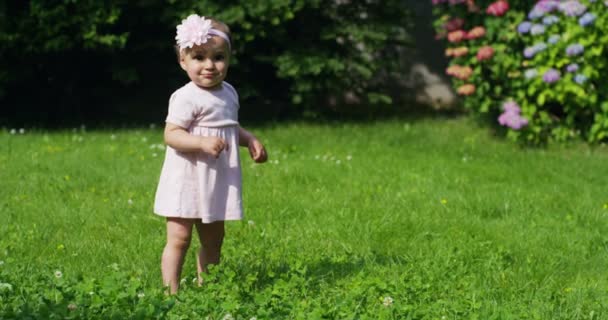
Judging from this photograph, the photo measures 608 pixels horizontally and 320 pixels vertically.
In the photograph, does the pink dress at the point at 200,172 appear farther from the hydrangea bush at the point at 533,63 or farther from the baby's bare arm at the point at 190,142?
the hydrangea bush at the point at 533,63

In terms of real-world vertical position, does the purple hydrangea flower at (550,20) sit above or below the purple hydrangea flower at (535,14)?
below

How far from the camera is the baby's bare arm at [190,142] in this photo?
4223 mm

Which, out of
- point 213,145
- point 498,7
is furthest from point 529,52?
point 213,145

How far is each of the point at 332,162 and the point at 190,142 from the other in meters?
3.79

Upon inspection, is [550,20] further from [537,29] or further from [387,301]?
[387,301]

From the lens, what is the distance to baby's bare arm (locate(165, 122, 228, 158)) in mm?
4223

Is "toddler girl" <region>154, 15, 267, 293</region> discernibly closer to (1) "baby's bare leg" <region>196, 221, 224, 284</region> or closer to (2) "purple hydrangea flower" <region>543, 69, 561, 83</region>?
(1) "baby's bare leg" <region>196, 221, 224, 284</region>

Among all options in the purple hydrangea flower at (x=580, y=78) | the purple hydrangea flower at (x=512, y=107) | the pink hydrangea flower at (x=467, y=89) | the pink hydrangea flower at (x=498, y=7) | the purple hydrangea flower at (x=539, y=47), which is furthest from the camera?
the pink hydrangea flower at (x=467, y=89)

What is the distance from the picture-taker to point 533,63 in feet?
29.3

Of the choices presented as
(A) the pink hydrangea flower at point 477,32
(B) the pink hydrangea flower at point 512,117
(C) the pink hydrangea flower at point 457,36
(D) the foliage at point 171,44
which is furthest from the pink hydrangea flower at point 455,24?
(B) the pink hydrangea flower at point 512,117

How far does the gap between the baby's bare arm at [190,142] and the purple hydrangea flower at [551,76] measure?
5062mm

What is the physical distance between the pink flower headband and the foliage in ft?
17.9

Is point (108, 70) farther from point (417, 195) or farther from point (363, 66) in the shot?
point (417, 195)

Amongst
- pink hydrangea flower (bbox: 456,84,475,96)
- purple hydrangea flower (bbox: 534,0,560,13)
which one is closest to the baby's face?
purple hydrangea flower (bbox: 534,0,560,13)
